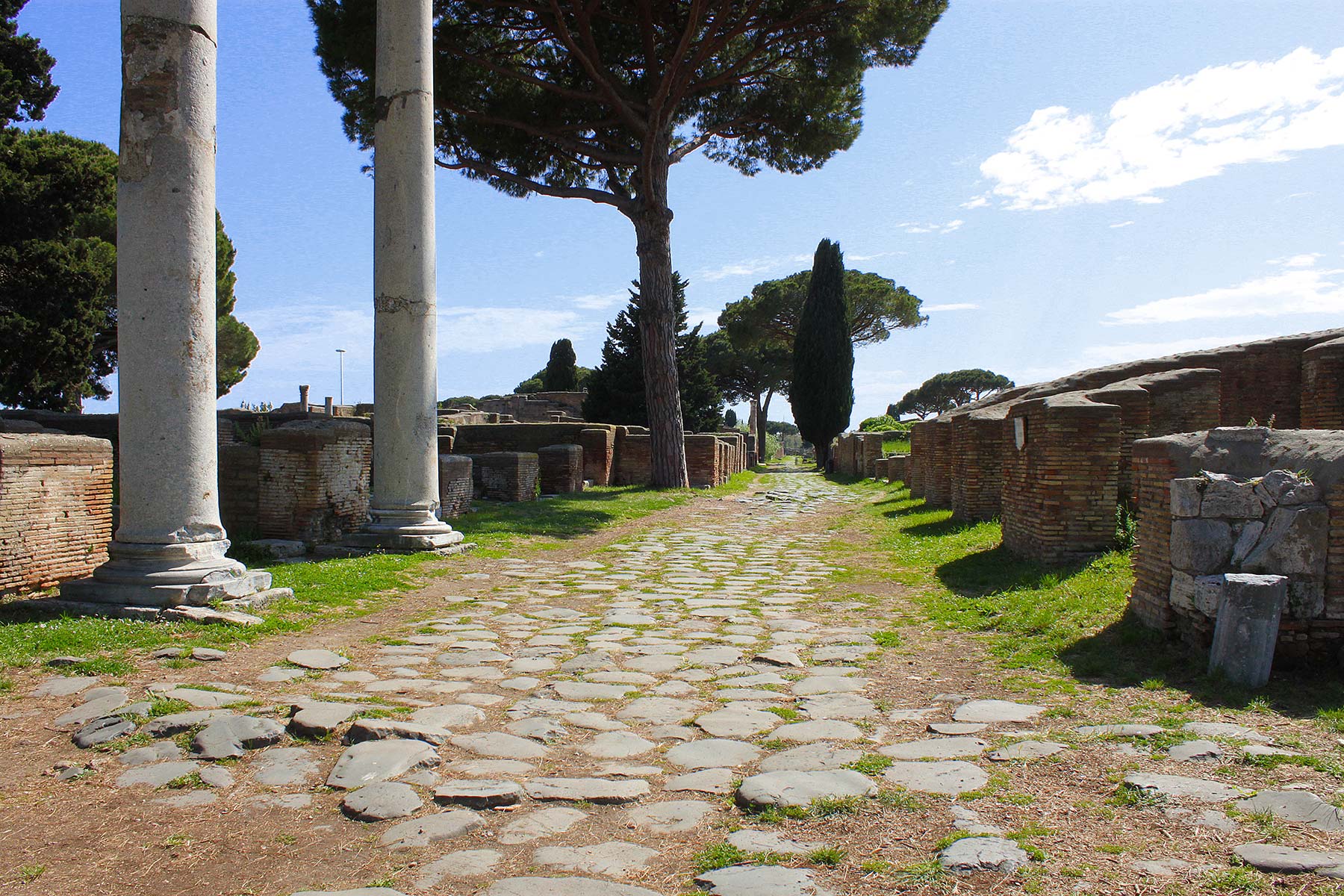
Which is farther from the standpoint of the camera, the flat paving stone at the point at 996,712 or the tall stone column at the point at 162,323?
the tall stone column at the point at 162,323

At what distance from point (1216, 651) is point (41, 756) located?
4.77 metres

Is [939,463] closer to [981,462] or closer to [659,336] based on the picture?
[981,462]

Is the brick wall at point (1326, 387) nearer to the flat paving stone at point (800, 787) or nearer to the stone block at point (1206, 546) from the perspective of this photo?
the stone block at point (1206, 546)

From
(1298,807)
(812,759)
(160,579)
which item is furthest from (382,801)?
(160,579)

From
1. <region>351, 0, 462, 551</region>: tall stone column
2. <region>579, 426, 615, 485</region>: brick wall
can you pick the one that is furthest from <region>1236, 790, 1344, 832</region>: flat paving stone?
<region>579, 426, 615, 485</region>: brick wall

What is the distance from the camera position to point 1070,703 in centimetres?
392

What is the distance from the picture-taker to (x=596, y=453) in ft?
61.0

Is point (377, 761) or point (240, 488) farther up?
point (240, 488)

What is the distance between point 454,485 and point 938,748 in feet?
28.9

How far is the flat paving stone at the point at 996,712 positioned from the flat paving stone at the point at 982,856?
1.26 metres

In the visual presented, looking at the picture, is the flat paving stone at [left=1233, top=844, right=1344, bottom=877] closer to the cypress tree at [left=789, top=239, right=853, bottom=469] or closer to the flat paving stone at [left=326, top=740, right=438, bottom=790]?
the flat paving stone at [left=326, top=740, right=438, bottom=790]

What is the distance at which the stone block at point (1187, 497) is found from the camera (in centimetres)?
446

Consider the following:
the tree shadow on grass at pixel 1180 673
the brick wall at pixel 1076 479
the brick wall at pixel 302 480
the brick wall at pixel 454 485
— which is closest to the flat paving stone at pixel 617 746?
the tree shadow on grass at pixel 1180 673

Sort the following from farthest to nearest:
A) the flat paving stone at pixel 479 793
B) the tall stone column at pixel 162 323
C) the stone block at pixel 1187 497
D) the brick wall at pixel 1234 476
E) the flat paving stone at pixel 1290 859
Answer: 1. the tall stone column at pixel 162 323
2. the stone block at pixel 1187 497
3. the brick wall at pixel 1234 476
4. the flat paving stone at pixel 479 793
5. the flat paving stone at pixel 1290 859
